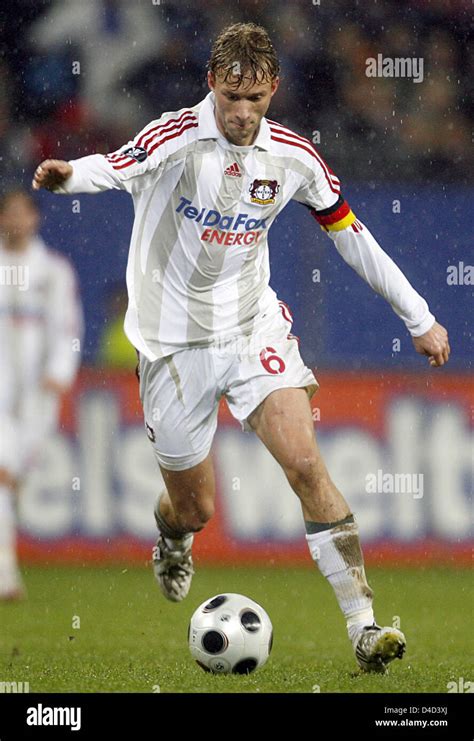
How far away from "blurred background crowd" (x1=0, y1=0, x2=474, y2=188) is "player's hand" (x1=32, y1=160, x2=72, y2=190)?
16.1 feet

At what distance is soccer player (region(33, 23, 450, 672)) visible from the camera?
4531 millimetres

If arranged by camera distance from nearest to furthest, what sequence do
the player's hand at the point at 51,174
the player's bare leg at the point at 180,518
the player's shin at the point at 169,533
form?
the player's hand at the point at 51,174
the player's bare leg at the point at 180,518
the player's shin at the point at 169,533

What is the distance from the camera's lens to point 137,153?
15.0 feet

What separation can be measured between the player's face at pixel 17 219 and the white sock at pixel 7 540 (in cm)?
150

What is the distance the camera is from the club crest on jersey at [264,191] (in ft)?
15.6

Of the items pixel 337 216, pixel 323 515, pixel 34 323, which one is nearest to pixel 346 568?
pixel 323 515

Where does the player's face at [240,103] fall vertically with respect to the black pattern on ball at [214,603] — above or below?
above

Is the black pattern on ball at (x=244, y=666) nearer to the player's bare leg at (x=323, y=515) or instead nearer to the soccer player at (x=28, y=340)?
the player's bare leg at (x=323, y=515)

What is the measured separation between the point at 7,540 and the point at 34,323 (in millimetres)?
1443

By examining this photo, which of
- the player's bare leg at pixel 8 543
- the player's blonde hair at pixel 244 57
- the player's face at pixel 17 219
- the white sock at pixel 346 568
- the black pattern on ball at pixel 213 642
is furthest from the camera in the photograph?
the player's face at pixel 17 219

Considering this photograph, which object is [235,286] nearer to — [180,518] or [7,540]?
[180,518]

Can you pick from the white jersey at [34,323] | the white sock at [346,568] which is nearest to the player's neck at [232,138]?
the white sock at [346,568]

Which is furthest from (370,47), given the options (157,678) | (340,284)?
(157,678)

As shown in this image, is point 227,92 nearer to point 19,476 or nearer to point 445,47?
point 19,476
